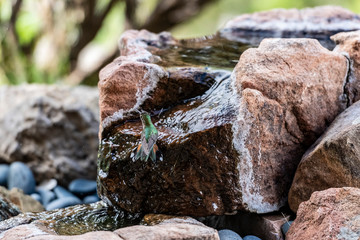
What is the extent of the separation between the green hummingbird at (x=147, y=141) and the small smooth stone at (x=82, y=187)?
5.10ft

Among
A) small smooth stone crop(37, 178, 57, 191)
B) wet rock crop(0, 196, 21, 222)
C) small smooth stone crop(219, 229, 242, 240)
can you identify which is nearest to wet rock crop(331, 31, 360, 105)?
small smooth stone crop(219, 229, 242, 240)

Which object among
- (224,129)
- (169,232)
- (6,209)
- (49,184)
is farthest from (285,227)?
(49,184)

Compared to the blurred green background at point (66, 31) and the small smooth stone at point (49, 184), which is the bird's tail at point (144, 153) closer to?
the small smooth stone at point (49, 184)

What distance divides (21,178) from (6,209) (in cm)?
110

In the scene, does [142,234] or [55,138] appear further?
[55,138]

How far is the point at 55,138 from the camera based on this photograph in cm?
373

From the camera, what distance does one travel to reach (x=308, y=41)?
2.36m

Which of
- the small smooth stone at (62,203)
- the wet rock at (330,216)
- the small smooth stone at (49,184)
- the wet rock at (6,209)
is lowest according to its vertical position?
the small smooth stone at (49,184)

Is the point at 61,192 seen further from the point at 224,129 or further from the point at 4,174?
the point at 224,129

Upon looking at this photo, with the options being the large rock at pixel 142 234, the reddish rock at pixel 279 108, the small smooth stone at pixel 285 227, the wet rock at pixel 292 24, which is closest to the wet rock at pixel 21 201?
the large rock at pixel 142 234

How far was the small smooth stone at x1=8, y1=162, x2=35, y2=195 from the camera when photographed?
353 centimetres

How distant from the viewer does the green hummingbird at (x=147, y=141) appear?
6.82 ft

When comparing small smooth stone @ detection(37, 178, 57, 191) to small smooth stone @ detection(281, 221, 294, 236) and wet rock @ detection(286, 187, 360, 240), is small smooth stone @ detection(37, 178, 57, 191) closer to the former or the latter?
small smooth stone @ detection(281, 221, 294, 236)

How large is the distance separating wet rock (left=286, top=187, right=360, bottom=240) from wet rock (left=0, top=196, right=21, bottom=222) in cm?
153
